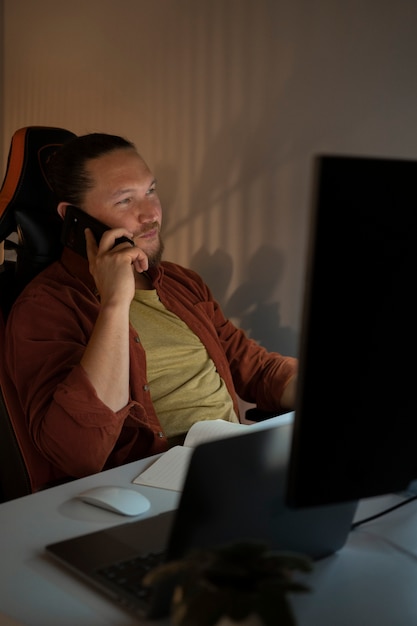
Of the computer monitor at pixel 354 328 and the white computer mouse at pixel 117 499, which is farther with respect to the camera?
the white computer mouse at pixel 117 499

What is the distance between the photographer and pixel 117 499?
51.2 inches

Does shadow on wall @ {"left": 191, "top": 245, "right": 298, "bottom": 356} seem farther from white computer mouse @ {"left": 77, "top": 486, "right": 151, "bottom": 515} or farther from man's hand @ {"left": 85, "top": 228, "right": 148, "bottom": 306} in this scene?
white computer mouse @ {"left": 77, "top": 486, "right": 151, "bottom": 515}

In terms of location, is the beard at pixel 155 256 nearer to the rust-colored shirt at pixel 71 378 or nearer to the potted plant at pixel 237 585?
the rust-colored shirt at pixel 71 378

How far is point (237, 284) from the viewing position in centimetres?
296

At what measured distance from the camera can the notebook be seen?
93 centimetres

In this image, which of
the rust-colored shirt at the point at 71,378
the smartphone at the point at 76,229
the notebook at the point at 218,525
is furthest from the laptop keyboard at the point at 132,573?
the smartphone at the point at 76,229

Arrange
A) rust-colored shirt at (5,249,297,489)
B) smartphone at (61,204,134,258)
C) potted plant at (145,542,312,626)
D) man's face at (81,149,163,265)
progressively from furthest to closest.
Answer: man's face at (81,149,163,265), smartphone at (61,204,134,258), rust-colored shirt at (5,249,297,489), potted plant at (145,542,312,626)

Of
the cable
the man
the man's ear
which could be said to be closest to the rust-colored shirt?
the man

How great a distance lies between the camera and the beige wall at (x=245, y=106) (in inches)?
97.8

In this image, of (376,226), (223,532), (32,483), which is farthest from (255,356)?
(376,226)

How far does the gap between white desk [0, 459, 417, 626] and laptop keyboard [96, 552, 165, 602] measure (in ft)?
0.08

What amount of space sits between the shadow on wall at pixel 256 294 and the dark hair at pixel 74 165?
819mm

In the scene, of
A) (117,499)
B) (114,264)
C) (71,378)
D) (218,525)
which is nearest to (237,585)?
(218,525)

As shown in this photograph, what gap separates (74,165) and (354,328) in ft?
4.78
